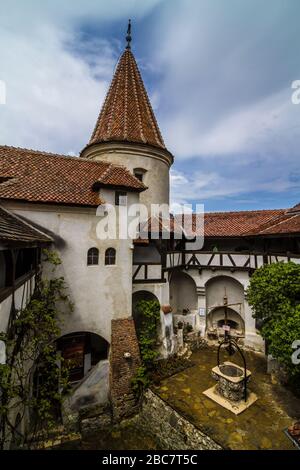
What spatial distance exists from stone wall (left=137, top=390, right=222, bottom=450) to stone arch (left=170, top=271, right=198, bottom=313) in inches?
297

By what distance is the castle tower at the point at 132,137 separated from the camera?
49.6 feet

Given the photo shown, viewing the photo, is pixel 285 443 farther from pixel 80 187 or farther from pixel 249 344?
pixel 80 187

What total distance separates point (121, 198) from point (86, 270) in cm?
368

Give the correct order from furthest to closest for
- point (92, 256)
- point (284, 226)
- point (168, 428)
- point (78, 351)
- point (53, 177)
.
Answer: point (284, 226)
point (78, 351)
point (53, 177)
point (92, 256)
point (168, 428)

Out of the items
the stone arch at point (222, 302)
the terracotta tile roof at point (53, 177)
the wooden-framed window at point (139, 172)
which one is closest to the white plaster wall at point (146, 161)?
the wooden-framed window at point (139, 172)

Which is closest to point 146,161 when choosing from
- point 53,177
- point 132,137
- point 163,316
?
point 132,137

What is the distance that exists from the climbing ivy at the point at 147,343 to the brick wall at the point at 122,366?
1.10ft

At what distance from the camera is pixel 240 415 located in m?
9.06

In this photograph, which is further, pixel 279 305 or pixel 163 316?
pixel 163 316

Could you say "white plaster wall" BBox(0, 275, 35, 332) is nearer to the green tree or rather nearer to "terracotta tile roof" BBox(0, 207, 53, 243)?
"terracotta tile roof" BBox(0, 207, 53, 243)

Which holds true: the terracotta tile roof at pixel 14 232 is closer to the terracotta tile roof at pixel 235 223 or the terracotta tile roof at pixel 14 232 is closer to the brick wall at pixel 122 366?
the brick wall at pixel 122 366

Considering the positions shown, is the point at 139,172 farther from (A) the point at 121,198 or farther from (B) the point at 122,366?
(B) the point at 122,366
